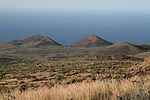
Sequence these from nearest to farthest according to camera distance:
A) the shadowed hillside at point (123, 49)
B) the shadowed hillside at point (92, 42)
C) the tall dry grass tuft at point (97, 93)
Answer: the tall dry grass tuft at point (97, 93) < the shadowed hillside at point (123, 49) < the shadowed hillside at point (92, 42)

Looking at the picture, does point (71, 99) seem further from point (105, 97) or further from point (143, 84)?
point (143, 84)

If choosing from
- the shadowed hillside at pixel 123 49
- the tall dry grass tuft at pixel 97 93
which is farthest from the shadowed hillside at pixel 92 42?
the tall dry grass tuft at pixel 97 93

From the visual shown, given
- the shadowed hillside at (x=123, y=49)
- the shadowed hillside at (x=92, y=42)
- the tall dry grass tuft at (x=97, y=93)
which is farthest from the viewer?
the shadowed hillside at (x=92, y=42)

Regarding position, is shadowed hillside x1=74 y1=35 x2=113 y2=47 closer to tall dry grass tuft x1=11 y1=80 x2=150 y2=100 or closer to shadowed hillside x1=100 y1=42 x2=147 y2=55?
shadowed hillside x1=100 y1=42 x2=147 y2=55

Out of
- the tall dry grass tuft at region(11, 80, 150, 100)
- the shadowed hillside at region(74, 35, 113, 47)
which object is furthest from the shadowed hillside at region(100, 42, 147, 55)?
the tall dry grass tuft at region(11, 80, 150, 100)

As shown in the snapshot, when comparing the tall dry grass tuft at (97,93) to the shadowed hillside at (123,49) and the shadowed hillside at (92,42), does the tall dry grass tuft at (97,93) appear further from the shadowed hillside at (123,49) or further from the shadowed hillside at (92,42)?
the shadowed hillside at (92,42)

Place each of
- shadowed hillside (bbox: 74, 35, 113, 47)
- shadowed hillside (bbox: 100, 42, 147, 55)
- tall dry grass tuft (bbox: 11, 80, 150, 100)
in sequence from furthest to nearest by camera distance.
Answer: shadowed hillside (bbox: 74, 35, 113, 47) → shadowed hillside (bbox: 100, 42, 147, 55) → tall dry grass tuft (bbox: 11, 80, 150, 100)

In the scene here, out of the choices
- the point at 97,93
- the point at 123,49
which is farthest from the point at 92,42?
the point at 97,93

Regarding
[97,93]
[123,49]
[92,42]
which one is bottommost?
[92,42]

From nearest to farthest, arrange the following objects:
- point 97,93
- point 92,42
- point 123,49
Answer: point 97,93 → point 123,49 → point 92,42

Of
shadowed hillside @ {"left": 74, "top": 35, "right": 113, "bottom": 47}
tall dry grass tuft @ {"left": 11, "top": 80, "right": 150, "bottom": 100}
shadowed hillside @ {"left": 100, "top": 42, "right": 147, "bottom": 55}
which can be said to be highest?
tall dry grass tuft @ {"left": 11, "top": 80, "right": 150, "bottom": 100}

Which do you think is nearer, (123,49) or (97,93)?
(97,93)

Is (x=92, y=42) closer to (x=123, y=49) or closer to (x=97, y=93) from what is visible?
(x=123, y=49)

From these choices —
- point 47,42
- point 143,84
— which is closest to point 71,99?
point 143,84
